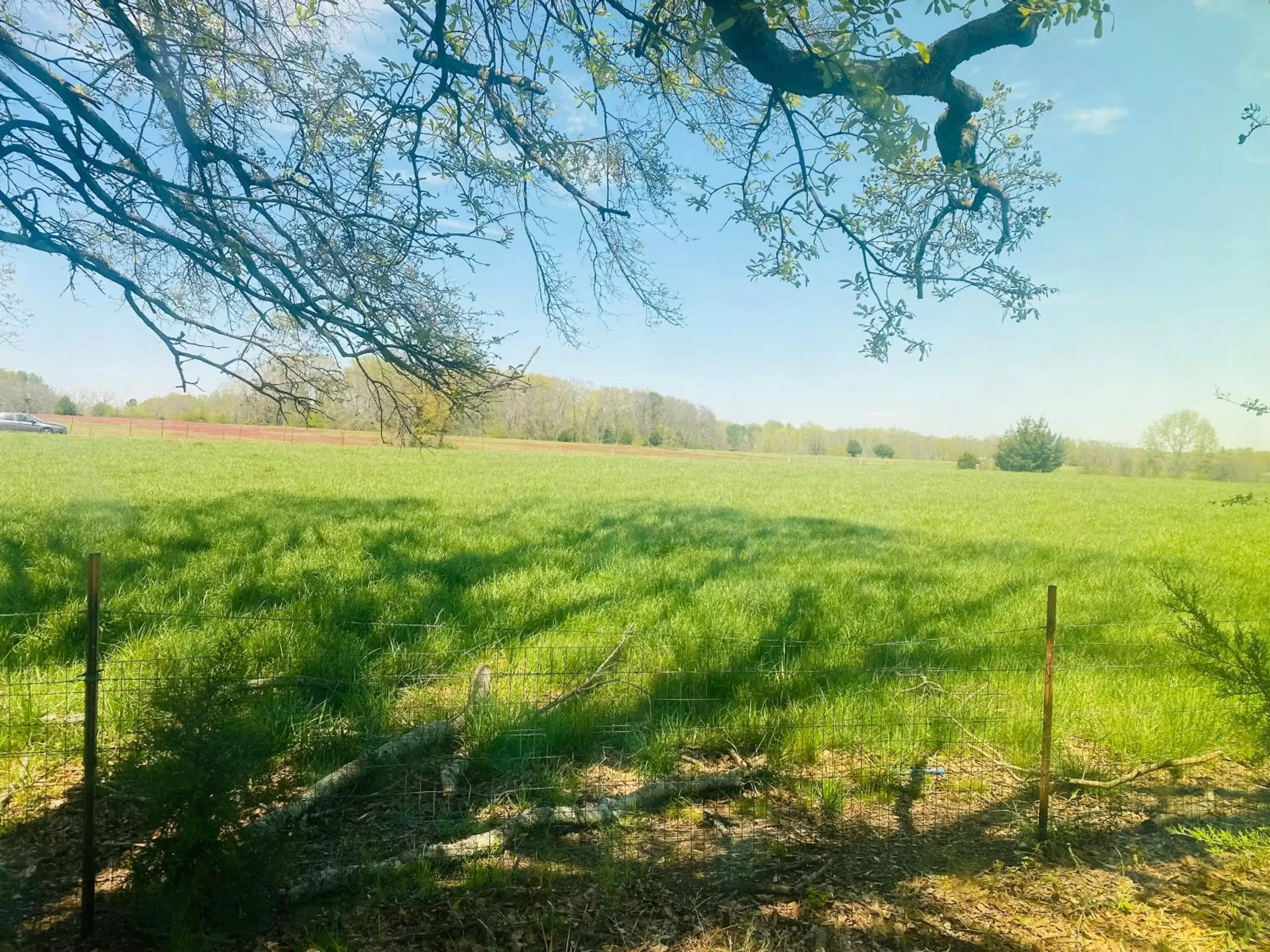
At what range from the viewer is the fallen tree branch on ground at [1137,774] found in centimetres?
346

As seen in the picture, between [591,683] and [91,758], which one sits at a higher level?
[91,758]

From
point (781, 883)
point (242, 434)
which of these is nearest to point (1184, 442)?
point (781, 883)

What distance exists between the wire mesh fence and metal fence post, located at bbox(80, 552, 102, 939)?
0.07 feet

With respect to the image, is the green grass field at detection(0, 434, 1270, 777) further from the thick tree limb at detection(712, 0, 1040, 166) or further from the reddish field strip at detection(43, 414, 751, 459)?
the thick tree limb at detection(712, 0, 1040, 166)

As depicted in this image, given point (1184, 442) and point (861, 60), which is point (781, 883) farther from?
point (1184, 442)

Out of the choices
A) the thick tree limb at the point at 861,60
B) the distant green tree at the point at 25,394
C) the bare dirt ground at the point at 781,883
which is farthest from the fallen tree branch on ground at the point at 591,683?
the distant green tree at the point at 25,394

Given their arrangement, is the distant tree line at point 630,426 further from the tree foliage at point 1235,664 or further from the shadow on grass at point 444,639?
the tree foliage at point 1235,664

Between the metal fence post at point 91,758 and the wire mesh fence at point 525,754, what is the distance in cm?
2

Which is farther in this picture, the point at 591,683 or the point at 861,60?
the point at 591,683

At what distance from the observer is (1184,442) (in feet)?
26.5

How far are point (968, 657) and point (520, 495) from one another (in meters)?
10.1

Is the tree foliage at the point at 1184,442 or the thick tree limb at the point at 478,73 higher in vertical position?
the thick tree limb at the point at 478,73

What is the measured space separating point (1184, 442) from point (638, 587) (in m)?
6.72

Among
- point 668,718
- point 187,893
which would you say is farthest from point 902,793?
point 187,893
